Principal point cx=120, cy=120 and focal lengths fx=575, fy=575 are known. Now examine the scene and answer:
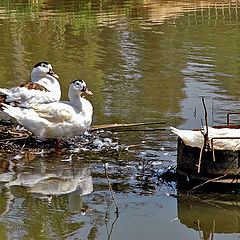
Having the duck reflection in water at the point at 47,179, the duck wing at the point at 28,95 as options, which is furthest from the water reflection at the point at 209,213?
the duck wing at the point at 28,95

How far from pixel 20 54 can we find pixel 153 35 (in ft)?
16.8

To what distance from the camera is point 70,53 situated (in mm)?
17953

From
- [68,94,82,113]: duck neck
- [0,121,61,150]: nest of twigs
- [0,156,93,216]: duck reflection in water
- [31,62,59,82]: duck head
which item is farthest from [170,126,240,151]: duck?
[31,62,59,82]: duck head

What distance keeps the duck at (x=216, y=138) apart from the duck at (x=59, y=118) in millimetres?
2396

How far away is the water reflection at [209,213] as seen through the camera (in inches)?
252

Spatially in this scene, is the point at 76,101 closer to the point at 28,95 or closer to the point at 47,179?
the point at 28,95

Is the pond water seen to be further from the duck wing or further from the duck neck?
the duck wing

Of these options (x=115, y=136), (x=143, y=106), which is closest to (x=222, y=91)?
(x=143, y=106)

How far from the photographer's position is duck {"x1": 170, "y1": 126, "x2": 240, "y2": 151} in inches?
279

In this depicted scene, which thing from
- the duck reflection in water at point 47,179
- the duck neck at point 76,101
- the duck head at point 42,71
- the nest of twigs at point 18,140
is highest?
the duck head at point 42,71

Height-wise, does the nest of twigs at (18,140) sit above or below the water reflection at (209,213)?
above

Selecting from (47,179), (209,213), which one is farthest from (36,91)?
(209,213)

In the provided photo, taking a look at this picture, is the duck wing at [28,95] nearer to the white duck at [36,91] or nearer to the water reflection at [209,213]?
the white duck at [36,91]

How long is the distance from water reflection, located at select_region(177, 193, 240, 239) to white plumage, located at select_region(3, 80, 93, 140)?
106 inches
